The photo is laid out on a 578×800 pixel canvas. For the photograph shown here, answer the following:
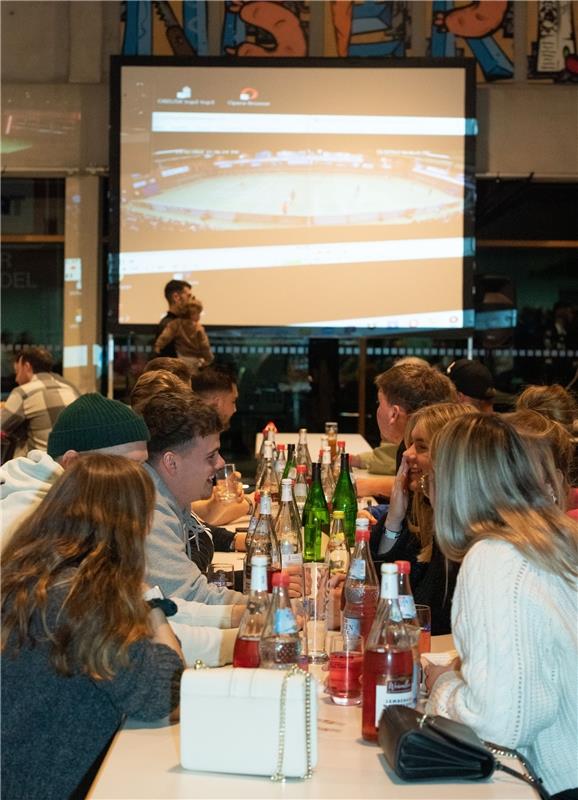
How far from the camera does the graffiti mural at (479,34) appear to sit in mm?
8195

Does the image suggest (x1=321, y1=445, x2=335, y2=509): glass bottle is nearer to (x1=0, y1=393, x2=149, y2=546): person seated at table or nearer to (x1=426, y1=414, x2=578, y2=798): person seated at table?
(x1=0, y1=393, x2=149, y2=546): person seated at table

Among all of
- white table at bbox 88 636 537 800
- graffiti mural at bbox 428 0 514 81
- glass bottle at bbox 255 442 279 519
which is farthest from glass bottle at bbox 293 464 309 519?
graffiti mural at bbox 428 0 514 81

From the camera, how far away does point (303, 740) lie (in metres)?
1.54

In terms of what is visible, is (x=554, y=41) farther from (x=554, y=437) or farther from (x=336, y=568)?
(x=336, y=568)

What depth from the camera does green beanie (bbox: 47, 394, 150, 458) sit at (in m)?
2.63

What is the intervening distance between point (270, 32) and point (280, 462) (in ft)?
16.2

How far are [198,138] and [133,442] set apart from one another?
5.80m

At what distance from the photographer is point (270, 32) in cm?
820

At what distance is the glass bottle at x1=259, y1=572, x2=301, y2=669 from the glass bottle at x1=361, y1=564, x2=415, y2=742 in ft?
0.44

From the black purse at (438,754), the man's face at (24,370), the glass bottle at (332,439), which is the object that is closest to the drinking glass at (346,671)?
the black purse at (438,754)

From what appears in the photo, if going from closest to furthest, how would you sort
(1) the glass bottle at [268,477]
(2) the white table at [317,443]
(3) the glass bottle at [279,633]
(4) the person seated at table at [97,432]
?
(3) the glass bottle at [279,633], (4) the person seated at table at [97,432], (1) the glass bottle at [268,477], (2) the white table at [317,443]

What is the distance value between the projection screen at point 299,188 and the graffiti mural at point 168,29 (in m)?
0.33

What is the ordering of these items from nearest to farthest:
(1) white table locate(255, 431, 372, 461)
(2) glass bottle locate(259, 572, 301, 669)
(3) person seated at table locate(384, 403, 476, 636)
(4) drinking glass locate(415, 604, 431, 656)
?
1. (2) glass bottle locate(259, 572, 301, 669)
2. (4) drinking glass locate(415, 604, 431, 656)
3. (3) person seated at table locate(384, 403, 476, 636)
4. (1) white table locate(255, 431, 372, 461)

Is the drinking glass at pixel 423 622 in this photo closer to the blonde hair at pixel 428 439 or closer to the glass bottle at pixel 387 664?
the glass bottle at pixel 387 664
